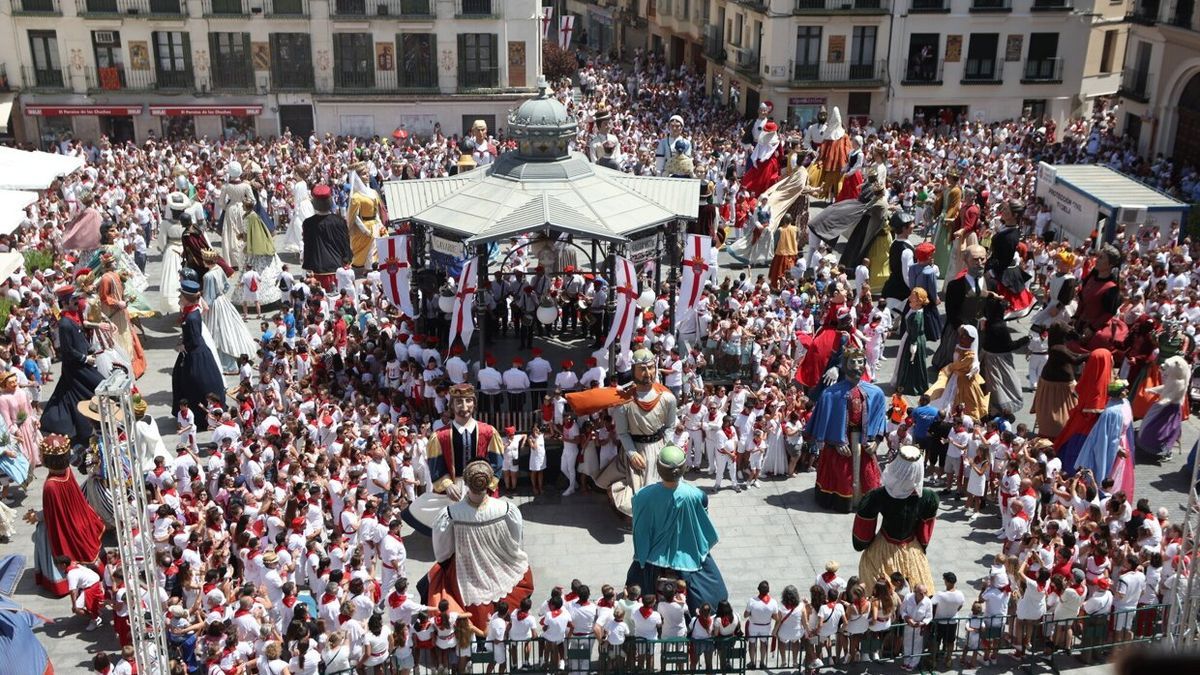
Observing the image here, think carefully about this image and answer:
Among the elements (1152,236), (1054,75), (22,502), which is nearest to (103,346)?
(22,502)

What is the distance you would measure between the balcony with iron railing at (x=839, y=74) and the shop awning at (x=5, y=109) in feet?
79.0

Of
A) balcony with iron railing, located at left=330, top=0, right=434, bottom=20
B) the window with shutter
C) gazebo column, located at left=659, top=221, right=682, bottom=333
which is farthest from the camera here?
the window with shutter

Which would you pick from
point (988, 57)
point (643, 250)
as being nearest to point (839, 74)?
point (988, 57)

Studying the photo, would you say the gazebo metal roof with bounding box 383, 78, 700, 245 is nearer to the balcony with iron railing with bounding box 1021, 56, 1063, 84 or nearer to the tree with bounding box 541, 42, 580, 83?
the balcony with iron railing with bounding box 1021, 56, 1063, 84

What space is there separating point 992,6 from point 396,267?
2765cm

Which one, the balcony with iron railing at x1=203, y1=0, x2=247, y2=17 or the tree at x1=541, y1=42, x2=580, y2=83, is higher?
the balcony with iron railing at x1=203, y1=0, x2=247, y2=17

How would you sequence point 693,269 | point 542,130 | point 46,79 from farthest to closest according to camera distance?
point 46,79, point 542,130, point 693,269

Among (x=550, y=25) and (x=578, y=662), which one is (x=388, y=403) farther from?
(x=550, y=25)

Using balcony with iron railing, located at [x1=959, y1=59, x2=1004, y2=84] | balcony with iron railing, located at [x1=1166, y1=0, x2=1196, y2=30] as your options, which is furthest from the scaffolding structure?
balcony with iron railing, located at [x1=959, y1=59, x2=1004, y2=84]

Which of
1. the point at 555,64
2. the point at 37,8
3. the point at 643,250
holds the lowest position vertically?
the point at 643,250

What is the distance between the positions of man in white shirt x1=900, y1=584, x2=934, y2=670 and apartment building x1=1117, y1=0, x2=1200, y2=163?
2598cm

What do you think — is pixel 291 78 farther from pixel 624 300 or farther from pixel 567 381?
pixel 624 300

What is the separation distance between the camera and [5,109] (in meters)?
35.4

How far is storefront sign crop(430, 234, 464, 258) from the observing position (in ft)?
56.6
